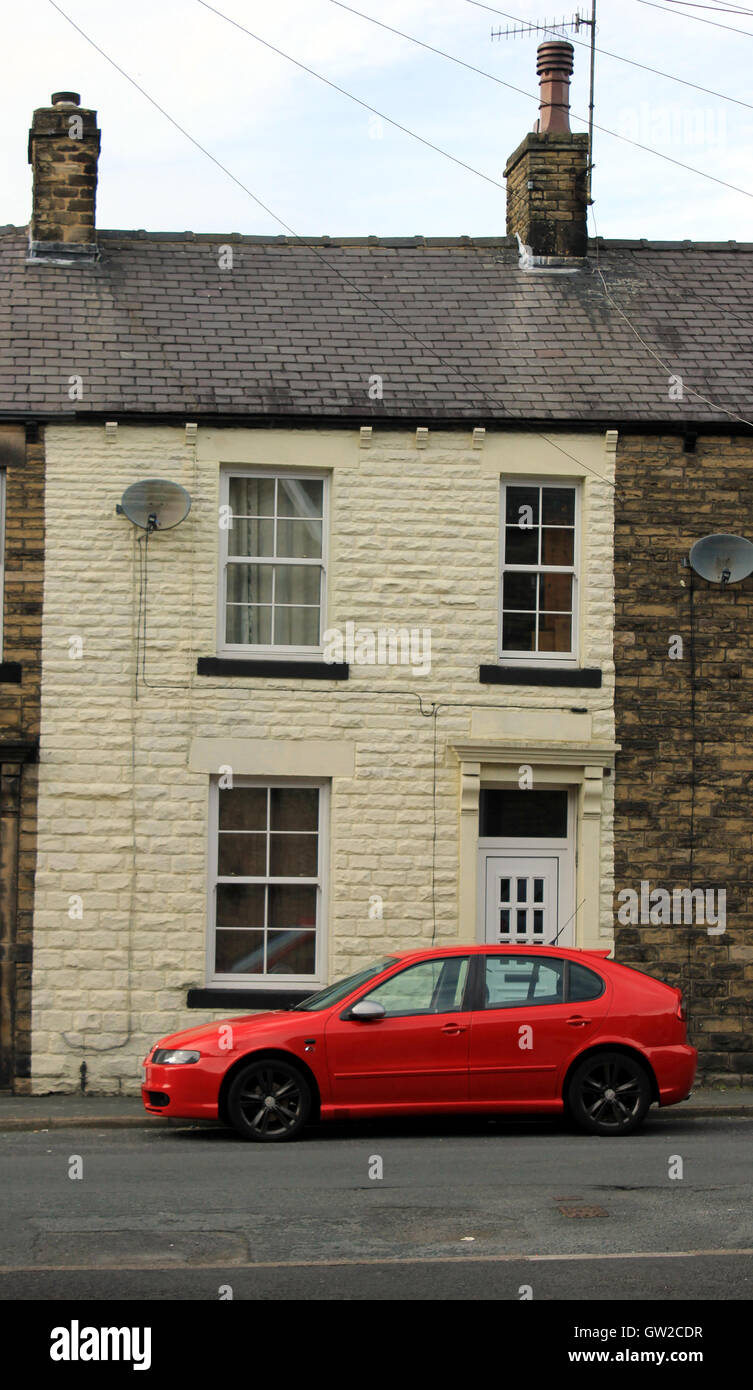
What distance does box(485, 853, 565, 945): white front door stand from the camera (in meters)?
15.9

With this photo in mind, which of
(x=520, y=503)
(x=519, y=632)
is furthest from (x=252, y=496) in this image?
(x=519, y=632)

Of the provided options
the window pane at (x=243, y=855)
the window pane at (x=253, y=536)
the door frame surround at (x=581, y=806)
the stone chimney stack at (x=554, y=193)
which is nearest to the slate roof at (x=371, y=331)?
the stone chimney stack at (x=554, y=193)

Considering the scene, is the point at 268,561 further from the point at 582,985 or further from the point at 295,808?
the point at 582,985

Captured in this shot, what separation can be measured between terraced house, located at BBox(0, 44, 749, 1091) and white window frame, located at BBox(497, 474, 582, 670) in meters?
0.03

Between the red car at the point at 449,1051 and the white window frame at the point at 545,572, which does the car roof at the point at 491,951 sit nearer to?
the red car at the point at 449,1051

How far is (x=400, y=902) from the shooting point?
15.6m

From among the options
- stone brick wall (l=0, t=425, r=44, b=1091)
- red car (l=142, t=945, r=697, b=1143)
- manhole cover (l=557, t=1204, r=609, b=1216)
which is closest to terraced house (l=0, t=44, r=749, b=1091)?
stone brick wall (l=0, t=425, r=44, b=1091)

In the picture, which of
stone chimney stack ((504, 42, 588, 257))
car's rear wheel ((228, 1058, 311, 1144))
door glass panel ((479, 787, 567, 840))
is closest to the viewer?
Answer: car's rear wheel ((228, 1058, 311, 1144))

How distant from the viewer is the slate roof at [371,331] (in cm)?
1595

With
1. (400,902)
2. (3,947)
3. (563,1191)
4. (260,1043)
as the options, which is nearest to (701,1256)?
(563,1191)

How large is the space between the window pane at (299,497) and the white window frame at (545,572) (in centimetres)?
173

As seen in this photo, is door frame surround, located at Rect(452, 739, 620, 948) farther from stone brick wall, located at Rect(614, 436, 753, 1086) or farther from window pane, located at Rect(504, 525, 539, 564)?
window pane, located at Rect(504, 525, 539, 564)

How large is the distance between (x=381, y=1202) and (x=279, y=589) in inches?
301

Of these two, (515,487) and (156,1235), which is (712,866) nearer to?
(515,487)
